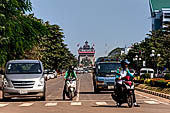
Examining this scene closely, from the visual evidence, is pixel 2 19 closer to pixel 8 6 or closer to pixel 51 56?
pixel 8 6

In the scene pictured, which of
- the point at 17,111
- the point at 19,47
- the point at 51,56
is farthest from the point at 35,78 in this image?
the point at 51,56

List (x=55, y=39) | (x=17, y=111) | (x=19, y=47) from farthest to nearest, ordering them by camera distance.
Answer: (x=55, y=39), (x=19, y=47), (x=17, y=111)

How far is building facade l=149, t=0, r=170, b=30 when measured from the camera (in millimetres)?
163850

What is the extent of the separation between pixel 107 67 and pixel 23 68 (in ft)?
27.7

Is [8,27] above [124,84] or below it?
above

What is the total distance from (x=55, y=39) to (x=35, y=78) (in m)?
75.3

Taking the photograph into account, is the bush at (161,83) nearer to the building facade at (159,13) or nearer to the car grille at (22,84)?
the car grille at (22,84)

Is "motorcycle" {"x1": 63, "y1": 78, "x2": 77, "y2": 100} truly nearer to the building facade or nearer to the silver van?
the silver van

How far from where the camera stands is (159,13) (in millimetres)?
171375

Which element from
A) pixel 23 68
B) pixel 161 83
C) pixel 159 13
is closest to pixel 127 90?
pixel 23 68

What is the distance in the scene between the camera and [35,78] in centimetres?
2112

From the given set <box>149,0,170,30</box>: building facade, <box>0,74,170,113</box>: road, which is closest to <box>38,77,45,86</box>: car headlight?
<box>0,74,170,113</box>: road

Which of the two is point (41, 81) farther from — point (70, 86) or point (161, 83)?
point (161, 83)

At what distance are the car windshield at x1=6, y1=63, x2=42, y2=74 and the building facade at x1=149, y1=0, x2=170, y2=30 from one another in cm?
13693
